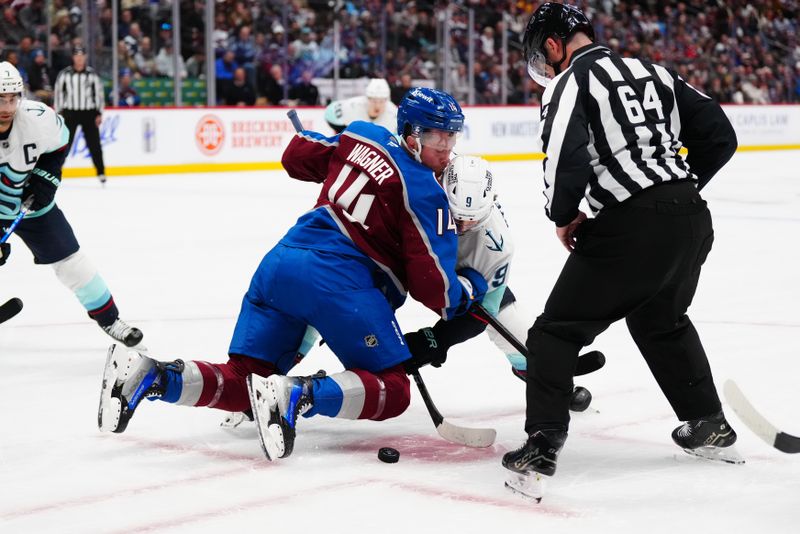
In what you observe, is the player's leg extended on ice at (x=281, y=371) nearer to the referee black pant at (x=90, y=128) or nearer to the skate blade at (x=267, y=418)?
the skate blade at (x=267, y=418)

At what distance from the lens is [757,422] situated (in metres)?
2.61

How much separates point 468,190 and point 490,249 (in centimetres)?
23

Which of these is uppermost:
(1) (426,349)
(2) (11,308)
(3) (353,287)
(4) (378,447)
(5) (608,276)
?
(5) (608,276)

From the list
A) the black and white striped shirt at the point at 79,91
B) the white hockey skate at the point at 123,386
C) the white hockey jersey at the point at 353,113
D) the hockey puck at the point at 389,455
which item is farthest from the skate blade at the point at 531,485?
the black and white striped shirt at the point at 79,91

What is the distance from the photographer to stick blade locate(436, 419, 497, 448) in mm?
3049

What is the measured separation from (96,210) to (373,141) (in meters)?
6.77

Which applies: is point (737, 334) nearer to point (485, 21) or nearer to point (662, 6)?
point (485, 21)

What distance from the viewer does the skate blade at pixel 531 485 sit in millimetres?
2602

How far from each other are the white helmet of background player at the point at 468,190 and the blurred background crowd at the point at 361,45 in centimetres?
943

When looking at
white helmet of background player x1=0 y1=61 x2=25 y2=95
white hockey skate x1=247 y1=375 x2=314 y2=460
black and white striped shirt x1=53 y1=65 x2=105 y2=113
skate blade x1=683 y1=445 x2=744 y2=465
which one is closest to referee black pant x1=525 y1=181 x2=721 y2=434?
skate blade x1=683 y1=445 x2=744 y2=465

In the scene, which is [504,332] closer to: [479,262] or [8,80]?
[479,262]

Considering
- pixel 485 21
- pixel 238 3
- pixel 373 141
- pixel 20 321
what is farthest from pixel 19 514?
pixel 485 21

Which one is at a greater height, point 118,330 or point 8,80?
point 8,80

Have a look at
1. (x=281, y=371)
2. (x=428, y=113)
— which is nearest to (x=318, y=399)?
(x=281, y=371)
